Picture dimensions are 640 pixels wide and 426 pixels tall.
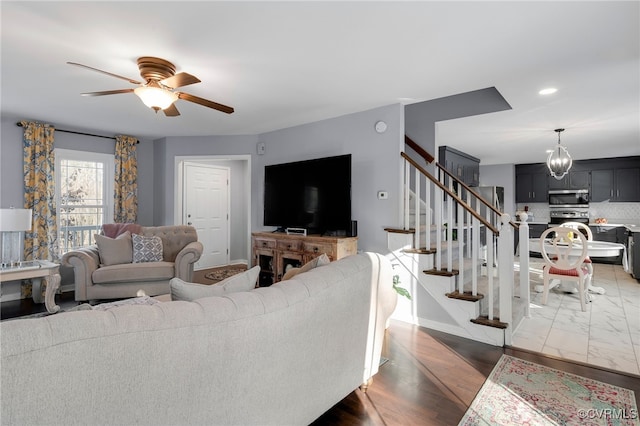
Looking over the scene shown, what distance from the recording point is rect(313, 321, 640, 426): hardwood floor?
6.36 ft

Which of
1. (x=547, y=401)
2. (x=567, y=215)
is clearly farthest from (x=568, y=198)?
(x=547, y=401)

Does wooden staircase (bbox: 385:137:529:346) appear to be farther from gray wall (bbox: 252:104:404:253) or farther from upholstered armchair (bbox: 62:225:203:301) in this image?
upholstered armchair (bbox: 62:225:203:301)

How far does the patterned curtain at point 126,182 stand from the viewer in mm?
5195

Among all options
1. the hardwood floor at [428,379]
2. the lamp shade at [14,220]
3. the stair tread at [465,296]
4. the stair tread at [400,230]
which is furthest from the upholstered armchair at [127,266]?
the stair tread at [465,296]

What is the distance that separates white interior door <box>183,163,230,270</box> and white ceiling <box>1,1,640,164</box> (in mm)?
1998

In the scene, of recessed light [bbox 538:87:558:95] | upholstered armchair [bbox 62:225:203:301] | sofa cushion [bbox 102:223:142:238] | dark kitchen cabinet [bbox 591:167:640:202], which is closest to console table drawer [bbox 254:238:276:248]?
upholstered armchair [bbox 62:225:203:301]

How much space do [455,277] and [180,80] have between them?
305cm

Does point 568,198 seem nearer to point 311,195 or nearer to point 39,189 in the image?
point 311,195

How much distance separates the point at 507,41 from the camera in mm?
2244

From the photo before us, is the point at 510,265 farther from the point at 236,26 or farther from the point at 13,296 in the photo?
the point at 13,296

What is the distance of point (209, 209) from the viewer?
6.32m

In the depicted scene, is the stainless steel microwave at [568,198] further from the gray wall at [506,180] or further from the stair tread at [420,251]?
the stair tread at [420,251]

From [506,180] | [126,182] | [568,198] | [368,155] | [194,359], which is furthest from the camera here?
[506,180]

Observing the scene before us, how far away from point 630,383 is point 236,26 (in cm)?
361
